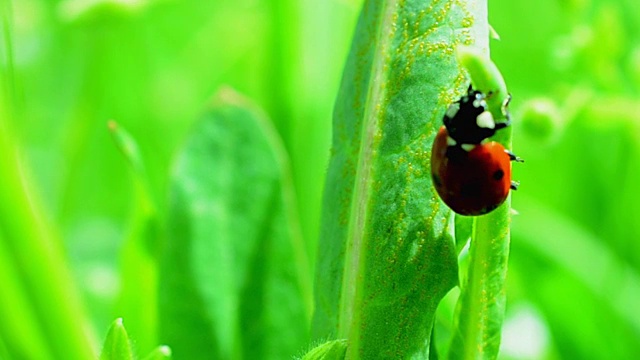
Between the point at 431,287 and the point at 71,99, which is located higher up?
the point at 71,99

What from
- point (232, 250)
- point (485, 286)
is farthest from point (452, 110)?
point (232, 250)

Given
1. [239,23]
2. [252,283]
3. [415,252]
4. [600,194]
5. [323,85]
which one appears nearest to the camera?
[415,252]

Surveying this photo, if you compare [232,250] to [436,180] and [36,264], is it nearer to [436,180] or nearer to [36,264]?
[36,264]

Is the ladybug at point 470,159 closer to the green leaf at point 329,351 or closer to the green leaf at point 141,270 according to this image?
the green leaf at point 329,351

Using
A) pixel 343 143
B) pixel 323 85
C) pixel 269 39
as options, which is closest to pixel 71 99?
pixel 323 85

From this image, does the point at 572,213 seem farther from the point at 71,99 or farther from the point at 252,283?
the point at 71,99

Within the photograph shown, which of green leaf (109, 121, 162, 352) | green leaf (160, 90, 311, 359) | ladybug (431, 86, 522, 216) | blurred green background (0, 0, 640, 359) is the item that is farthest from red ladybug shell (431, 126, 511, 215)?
green leaf (109, 121, 162, 352)

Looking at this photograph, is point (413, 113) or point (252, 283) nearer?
point (413, 113)
